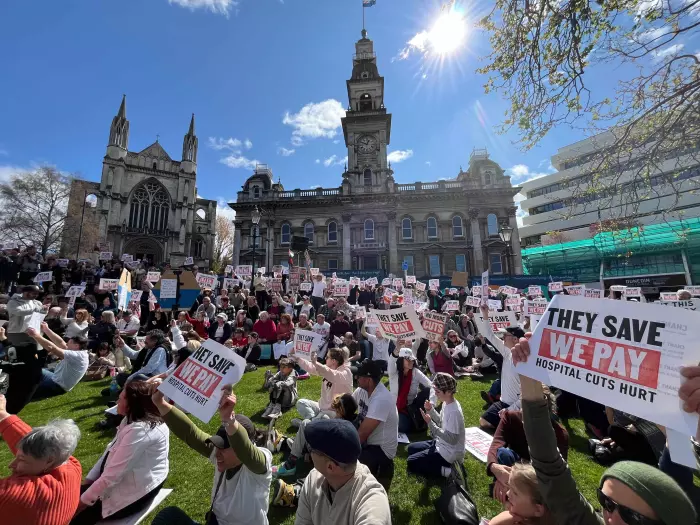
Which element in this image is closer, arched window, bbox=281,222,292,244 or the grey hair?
the grey hair

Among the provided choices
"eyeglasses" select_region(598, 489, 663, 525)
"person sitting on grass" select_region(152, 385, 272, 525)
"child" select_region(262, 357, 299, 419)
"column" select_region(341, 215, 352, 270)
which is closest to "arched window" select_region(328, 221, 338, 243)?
"column" select_region(341, 215, 352, 270)

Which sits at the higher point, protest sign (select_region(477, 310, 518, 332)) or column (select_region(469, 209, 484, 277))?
column (select_region(469, 209, 484, 277))

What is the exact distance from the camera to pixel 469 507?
10.5 ft

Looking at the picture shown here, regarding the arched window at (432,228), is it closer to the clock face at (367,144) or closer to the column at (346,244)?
the column at (346,244)

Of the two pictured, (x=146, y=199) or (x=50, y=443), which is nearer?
(x=50, y=443)

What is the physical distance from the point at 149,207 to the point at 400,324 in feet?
149

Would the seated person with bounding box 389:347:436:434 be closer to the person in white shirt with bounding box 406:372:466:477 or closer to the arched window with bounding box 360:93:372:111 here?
the person in white shirt with bounding box 406:372:466:477

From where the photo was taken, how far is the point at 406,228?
33.7 meters

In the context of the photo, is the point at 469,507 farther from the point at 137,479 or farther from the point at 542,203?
the point at 542,203

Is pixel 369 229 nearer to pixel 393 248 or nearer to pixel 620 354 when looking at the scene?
pixel 393 248

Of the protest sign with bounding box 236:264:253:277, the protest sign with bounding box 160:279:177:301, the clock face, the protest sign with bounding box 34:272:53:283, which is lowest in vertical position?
the protest sign with bounding box 160:279:177:301

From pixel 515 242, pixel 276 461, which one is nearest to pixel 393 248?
pixel 515 242

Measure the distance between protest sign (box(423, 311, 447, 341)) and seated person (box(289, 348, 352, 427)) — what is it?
2170mm

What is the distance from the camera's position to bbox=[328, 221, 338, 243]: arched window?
3433cm
